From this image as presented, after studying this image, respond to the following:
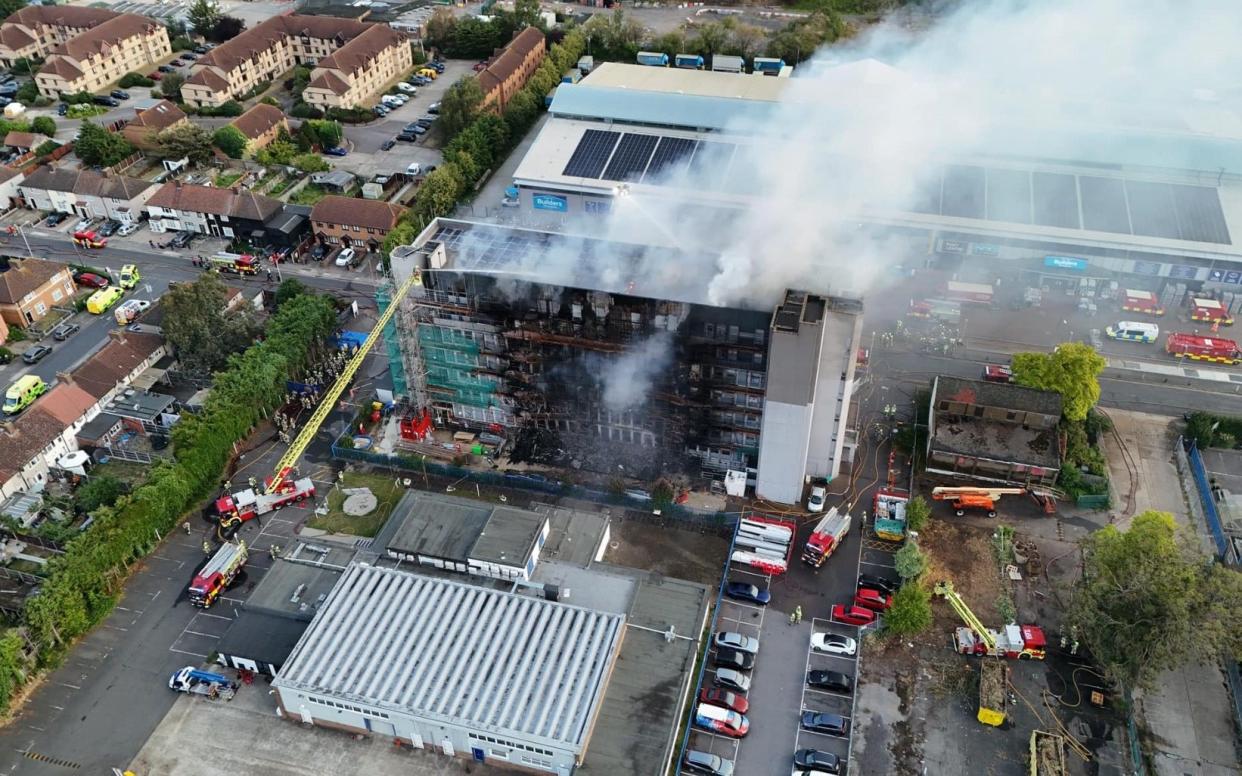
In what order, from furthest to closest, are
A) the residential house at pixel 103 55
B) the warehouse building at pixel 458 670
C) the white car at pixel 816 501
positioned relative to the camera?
the residential house at pixel 103 55 < the white car at pixel 816 501 < the warehouse building at pixel 458 670

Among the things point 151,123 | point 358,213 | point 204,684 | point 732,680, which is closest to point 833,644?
point 732,680

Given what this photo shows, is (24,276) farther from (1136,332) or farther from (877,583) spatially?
(1136,332)

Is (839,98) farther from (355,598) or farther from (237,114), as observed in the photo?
(237,114)

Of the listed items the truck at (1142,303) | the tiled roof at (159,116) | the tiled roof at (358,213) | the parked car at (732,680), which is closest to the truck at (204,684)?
the parked car at (732,680)

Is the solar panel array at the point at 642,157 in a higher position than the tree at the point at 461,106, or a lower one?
lower

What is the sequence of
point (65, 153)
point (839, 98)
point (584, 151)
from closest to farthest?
point (839, 98) → point (584, 151) → point (65, 153)

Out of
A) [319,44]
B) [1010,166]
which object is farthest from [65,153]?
[1010,166]

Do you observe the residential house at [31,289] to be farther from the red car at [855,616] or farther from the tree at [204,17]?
the red car at [855,616]
